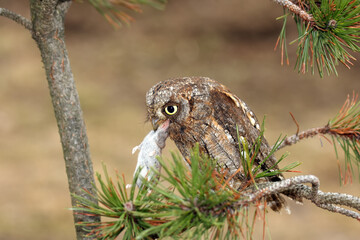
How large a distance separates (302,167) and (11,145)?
2129mm

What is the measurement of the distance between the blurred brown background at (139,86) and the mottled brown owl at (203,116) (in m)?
1.81

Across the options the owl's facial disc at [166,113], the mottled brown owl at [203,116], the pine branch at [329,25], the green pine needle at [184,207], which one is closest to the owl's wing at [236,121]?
the mottled brown owl at [203,116]

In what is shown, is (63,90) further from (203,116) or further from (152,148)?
(203,116)

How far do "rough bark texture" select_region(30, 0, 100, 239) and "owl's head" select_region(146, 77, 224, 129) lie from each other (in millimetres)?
167

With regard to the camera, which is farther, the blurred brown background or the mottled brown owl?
the blurred brown background

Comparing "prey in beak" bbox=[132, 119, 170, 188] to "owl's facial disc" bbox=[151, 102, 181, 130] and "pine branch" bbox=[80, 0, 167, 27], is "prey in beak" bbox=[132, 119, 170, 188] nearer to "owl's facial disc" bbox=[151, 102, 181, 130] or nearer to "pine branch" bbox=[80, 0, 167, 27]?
"owl's facial disc" bbox=[151, 102, 181, 130]

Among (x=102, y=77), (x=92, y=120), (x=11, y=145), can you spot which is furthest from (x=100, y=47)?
(x=11, y=145)

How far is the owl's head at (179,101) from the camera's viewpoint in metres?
0.96

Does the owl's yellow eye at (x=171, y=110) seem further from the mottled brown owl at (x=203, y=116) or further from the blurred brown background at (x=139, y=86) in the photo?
the blurred brown background at (x=139, y=86)

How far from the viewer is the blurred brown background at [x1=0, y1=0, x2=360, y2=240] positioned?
2.91 metres

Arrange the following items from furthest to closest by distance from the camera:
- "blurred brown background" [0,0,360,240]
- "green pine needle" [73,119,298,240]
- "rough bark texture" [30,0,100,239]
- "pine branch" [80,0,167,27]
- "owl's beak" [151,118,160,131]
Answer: "blurred brown background" [0,0,360,240] → "owl's beak" [151,118,160,131] → "rough bark texture" [30,0,100,239] → "pine branch" [80,0,167,27] → "green pine needle" [73,119,298,240]

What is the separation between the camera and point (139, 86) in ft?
12.3

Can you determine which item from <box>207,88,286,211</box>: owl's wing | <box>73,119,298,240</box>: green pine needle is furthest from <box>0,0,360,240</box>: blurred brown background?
<box>73,119,298,240</box>: green pine needle

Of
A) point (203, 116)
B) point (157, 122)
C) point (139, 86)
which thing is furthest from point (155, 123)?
point (139, 86)
